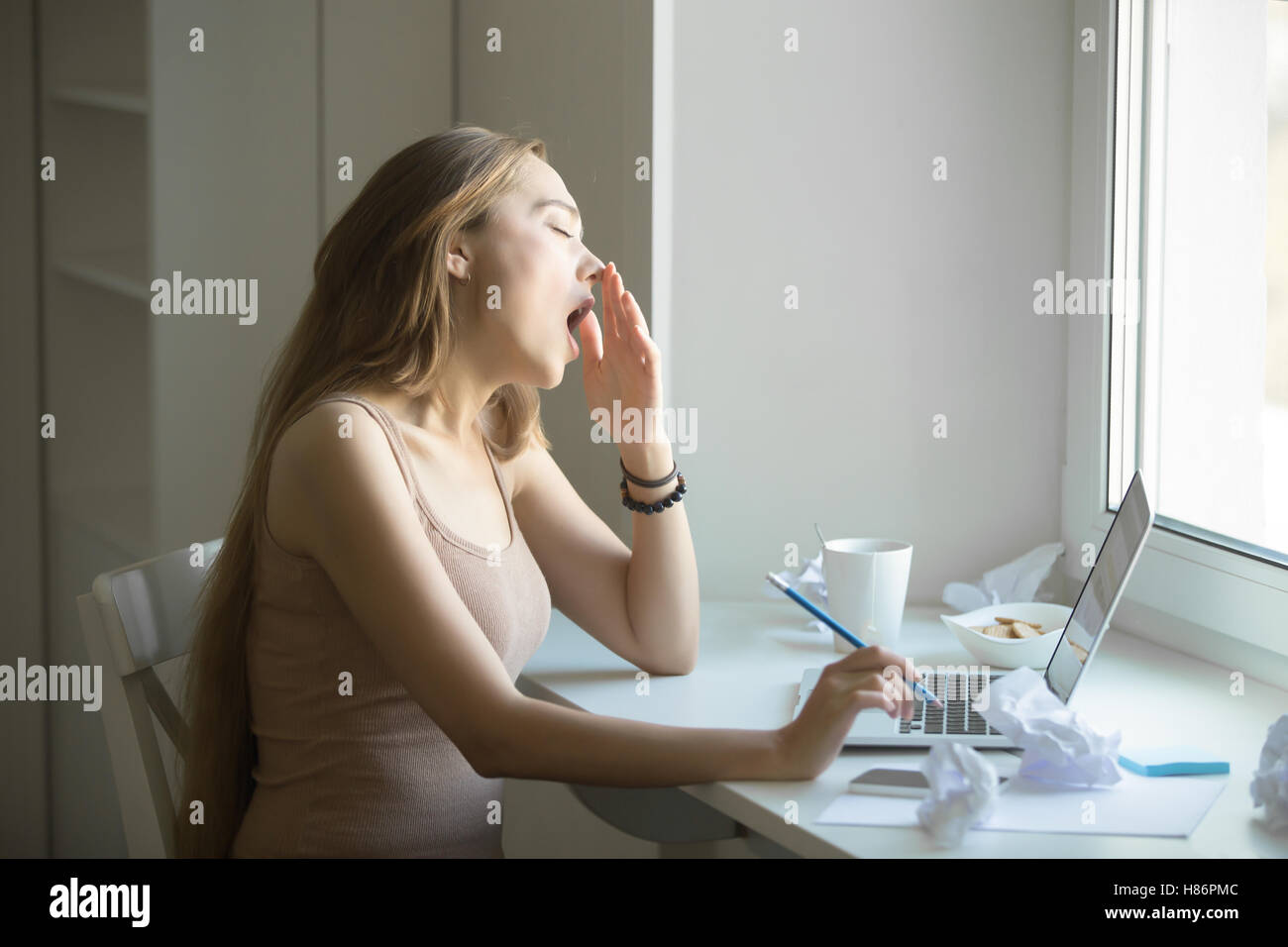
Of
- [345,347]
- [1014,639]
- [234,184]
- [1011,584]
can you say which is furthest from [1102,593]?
[234,184]

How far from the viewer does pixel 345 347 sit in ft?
3.78

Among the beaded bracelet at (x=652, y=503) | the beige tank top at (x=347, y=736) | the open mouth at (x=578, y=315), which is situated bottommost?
the beige tank top at (x=347, y=736)

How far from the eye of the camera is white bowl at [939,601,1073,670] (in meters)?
1.21

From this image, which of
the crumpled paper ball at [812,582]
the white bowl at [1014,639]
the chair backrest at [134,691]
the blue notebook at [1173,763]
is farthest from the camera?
the crumpled paper ball at [812,582]

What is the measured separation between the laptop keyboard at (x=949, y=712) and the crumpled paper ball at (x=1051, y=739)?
34 mm

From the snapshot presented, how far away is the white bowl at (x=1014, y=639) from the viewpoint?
1.21 meters

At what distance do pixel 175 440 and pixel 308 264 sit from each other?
1.11 feet

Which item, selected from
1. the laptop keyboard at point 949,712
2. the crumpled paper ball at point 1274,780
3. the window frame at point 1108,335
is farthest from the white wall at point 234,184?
the crumpled paper ball at point 1274,780

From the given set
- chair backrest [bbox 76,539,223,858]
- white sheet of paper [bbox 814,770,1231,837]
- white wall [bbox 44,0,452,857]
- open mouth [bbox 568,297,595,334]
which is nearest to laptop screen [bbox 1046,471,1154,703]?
white sheet of paper [bbox 814,770,1231,837]

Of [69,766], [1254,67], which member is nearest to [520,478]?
[1254,67]

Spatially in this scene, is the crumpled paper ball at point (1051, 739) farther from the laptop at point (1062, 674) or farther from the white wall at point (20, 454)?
the white wall at point (20, 454)

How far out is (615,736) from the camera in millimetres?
934
